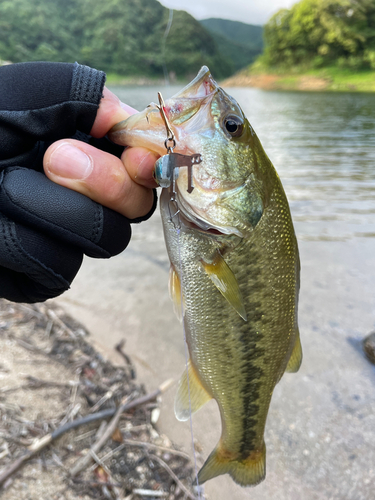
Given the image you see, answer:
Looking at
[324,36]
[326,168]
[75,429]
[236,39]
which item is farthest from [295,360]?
[324,36]

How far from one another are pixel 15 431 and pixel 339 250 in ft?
20.6

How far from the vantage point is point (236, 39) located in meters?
52.0

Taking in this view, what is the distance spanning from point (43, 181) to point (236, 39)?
198ft

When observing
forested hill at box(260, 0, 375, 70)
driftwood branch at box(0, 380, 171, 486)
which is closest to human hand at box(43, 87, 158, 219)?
driftwood branch at box(0, 380, 171, 486)

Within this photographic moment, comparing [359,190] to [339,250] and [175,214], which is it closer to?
[339,250]

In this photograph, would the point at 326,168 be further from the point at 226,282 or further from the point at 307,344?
the point at 226,282

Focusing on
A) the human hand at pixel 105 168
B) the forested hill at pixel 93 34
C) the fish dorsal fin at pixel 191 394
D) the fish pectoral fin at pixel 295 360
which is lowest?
the forested hill at pixel 93 34

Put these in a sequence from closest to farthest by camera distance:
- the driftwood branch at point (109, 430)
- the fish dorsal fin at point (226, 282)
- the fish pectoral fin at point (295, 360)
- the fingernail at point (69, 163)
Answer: the fingernail at point (69, 163)
the fish dorsal fin at point (226, 282)
the fish pectoral fin at point (295, 360)
the driftwood branch at point (109, 430)

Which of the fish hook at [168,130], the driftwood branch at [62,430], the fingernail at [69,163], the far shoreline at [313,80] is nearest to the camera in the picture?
the fish hook at [168,130]

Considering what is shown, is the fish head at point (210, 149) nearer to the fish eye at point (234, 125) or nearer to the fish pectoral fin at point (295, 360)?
the fish eye at point (234, 125)

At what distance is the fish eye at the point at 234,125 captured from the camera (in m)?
1.51

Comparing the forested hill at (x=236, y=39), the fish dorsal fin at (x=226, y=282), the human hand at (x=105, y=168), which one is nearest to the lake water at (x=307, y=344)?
the fish dorsal fin at (x=226, y=282)

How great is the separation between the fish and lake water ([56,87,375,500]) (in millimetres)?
1263

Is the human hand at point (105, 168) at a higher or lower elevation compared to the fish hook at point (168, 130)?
lower
